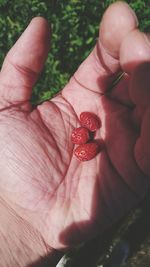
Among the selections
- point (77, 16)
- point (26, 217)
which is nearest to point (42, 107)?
point (26, 217)

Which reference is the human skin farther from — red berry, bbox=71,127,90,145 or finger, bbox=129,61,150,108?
finger, bbox=129,61,150,108

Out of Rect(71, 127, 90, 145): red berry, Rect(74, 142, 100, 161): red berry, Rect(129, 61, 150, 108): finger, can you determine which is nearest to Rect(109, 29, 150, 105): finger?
Rect(129, 61, 150, 108): finger

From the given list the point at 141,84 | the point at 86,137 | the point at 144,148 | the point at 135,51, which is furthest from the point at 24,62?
the point at 144,148

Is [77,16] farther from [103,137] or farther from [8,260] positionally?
[8,260]

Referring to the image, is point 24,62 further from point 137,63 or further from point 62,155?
point 137,63

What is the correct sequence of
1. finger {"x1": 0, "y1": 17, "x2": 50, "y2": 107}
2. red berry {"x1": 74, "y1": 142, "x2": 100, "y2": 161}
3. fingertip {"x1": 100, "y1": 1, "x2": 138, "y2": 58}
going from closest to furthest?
1. fingertip {"x1": 100, "y1": 1, "x2": 138, "y2": 58}
2. red berry {"x1": 74, "y1": 142, "x2": 100, "y2": 161}
3. finger {"x1": 0, "y1": 17, "x2": 50, "y2": 107}
